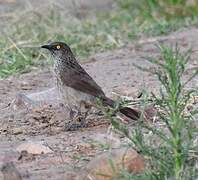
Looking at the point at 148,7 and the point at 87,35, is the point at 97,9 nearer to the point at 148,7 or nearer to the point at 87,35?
the point at 148,7

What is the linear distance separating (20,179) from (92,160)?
1.56ft

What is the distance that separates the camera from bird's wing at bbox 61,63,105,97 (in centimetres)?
745

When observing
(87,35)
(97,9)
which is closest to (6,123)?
(87,35)

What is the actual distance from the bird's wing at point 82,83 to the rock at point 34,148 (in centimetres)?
100

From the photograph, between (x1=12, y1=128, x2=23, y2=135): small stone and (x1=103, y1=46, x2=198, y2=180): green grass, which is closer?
(x1=103, y1=46, x2=198, y2=180): green grass

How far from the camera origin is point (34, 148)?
21.4ft

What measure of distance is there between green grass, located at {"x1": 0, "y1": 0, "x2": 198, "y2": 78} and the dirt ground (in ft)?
1.06

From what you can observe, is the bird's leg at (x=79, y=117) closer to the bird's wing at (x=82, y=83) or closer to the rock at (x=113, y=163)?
the bird's wing at (x=82, y=83)

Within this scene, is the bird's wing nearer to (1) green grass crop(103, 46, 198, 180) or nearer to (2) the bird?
(2) the bird

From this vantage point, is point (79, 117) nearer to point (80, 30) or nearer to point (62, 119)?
point (62, 119)

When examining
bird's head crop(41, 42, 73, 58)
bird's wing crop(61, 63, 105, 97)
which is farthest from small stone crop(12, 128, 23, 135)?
bird's head crop(41, 42, 73, 58)

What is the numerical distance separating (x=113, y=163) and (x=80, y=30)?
6.61 m

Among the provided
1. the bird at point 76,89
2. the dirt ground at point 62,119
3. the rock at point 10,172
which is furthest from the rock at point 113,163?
the bird at point 76,89

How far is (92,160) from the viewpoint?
229 inches
